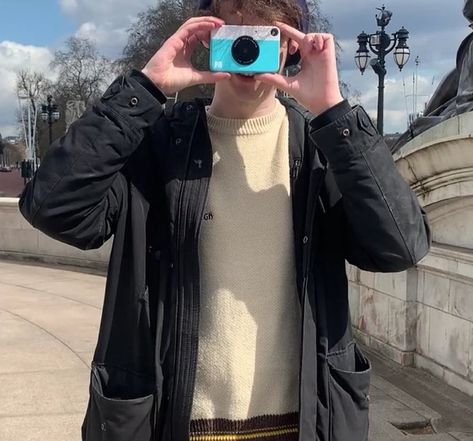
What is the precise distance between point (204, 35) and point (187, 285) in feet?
1.76

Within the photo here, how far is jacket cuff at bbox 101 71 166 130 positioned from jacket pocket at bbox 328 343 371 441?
638 mm

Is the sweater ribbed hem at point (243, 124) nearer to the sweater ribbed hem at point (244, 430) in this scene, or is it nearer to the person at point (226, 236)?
the person at point (226, 236)

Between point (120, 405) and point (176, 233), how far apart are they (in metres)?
0.37

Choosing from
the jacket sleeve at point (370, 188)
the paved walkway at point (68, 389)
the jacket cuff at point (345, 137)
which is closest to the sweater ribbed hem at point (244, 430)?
the jacket sleeve at point (370, 188)

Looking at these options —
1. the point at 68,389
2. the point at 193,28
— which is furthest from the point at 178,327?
the point at 68,389

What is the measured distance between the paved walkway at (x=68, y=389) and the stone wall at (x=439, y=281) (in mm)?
165

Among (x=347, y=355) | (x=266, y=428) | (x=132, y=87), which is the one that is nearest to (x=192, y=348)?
(x=266, y=428)

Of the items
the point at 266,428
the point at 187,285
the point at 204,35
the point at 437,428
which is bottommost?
the point at 437,428

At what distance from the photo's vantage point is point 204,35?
1517 millimetres

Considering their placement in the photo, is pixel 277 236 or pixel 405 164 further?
pixel 405 164

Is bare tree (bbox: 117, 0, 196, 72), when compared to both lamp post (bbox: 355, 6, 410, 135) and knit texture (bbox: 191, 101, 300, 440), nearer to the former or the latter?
lamp post (bbox: 355, 6, 410, 135)

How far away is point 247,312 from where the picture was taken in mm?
1504

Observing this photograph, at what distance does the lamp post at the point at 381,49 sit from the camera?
18625mm

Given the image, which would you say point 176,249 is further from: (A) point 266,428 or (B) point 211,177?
(A) point 266,428
